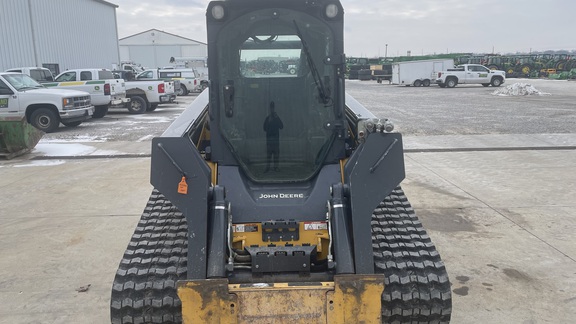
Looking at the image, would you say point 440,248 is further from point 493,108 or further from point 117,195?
point 493,108

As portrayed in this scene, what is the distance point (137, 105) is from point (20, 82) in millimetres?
5222

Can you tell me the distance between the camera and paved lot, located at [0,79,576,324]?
4.39 metres

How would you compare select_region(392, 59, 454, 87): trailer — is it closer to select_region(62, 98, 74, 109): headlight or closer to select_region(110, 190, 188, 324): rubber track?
select_region(62, 98, 74, 109): headlight

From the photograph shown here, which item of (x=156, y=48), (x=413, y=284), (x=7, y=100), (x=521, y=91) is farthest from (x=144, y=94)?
(x=156, y=48)

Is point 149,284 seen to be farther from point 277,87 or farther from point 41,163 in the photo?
point 41,163

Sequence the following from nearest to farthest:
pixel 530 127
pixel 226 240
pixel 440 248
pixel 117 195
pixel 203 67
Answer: pixel 226 240, pixel 440 248, pixel 117 195, pixel 530 127, pixel 203 67

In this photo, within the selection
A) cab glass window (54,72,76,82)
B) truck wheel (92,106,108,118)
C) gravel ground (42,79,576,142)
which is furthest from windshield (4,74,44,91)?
truck wheel (92,106,108,118)

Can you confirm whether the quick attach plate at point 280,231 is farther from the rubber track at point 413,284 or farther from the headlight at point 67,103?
the headlight at point 67,103

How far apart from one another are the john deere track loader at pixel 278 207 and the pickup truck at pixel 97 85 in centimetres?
1479

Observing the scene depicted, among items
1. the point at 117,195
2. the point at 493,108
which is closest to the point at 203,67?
the point at 493,108

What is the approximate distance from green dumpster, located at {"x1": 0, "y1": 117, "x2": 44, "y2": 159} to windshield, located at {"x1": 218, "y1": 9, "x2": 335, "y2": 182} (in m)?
8.99

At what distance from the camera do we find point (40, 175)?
30.7 ft

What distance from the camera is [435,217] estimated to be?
663 centimetres

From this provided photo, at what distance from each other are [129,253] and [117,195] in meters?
4.68
